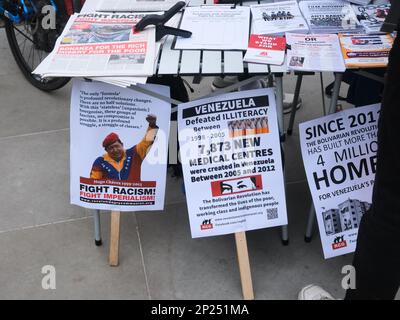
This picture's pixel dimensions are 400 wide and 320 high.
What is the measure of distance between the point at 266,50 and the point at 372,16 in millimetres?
548

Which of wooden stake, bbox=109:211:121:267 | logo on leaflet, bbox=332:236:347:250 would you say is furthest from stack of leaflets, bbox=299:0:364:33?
wooden stake, bbox=109:211:121:267

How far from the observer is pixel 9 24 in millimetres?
3758

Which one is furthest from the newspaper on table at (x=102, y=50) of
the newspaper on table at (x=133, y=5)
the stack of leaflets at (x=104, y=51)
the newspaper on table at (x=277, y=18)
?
the newspaper on table at (x=277, y=18)

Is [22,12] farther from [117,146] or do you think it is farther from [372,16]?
[372,16]

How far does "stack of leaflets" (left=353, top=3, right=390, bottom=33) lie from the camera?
204 centimetres

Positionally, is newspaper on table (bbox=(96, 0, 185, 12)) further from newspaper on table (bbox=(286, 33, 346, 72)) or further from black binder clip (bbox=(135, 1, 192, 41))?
newspaper on table (bbox=(286, 33, 346, 72))

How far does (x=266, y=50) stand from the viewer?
1922mm

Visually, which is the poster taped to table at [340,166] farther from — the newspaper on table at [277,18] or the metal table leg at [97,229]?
the metal table leg at [97,229]

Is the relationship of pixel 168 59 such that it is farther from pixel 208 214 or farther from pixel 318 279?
pixel 318 279

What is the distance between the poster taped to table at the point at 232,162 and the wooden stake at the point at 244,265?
1.8 inches

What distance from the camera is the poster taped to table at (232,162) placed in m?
2.06

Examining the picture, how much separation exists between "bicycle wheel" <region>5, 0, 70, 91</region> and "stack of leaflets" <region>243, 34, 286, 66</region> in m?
2.06
